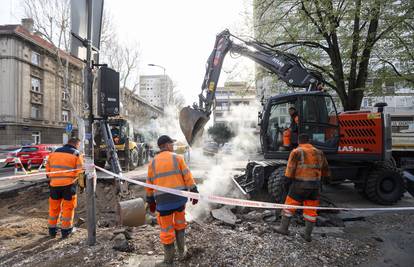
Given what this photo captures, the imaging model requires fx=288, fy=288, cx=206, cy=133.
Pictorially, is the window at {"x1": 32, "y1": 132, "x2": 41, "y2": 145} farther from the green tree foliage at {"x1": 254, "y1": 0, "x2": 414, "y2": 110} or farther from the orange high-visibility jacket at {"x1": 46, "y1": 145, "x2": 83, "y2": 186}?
the orange high-visibility jacket at {"x1": 46, "y1": 145, "x2": 83, "y2": 186}

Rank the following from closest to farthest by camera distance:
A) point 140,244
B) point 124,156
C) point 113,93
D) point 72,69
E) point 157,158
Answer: point 157,158
point 140,244
point 113,93
point 124,156
point 72,69

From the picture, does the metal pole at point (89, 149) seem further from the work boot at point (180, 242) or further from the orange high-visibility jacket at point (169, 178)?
the work boot at point (180, 242)

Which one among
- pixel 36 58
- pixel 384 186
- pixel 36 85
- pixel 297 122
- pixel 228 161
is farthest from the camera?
pixel 36 85

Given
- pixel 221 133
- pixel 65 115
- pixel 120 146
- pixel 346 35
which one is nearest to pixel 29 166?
pixel 120 146

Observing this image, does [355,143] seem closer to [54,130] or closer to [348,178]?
[348,178]

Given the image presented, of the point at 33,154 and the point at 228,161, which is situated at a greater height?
the point at 33,154

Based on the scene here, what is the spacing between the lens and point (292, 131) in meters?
6.95

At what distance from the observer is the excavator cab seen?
6.93 metres

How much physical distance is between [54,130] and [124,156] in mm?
25136

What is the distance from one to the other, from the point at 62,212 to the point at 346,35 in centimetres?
1084

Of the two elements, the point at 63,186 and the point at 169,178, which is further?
the point at 63,186

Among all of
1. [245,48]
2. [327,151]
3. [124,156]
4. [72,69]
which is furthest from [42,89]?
[327,151]

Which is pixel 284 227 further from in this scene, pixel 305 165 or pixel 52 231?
pixel 52 231

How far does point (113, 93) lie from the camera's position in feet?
15.4
